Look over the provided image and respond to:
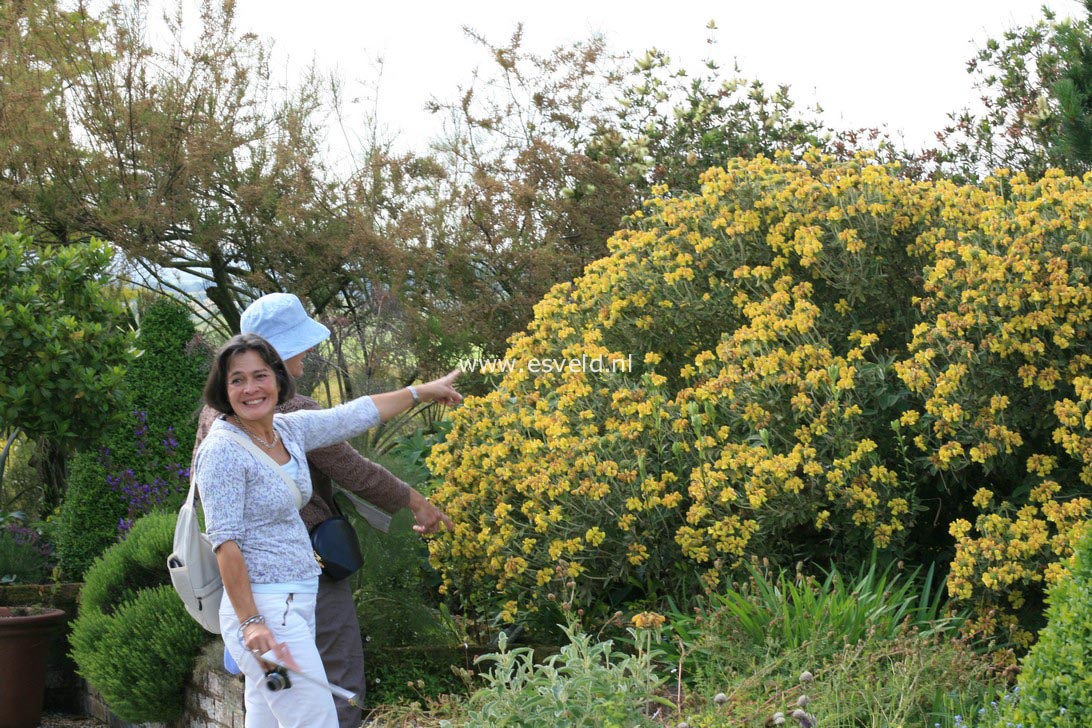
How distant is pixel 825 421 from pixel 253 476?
2188 mm

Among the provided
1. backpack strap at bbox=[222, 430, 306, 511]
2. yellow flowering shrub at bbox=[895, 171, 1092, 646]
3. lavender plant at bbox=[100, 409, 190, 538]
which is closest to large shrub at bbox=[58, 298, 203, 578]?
lavender plant at bbox=[100, 409, 190, 538]

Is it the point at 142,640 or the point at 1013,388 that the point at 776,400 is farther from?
the point at 142,640

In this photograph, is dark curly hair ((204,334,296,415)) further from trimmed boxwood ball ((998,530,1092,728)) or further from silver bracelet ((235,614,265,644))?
trimmed boxwood ball ((998,530,1092,728))

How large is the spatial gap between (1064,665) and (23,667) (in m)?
5.51

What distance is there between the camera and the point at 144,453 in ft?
23.7

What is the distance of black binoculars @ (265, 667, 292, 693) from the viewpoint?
9.98 ft

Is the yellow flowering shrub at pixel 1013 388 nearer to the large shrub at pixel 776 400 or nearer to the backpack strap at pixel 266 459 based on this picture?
the large shrub at pixel 776 400

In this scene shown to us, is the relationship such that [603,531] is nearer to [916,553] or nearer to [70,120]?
[916,553]

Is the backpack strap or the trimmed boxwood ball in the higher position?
the backpack strap

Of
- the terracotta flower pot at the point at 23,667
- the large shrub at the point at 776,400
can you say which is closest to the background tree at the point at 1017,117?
the large shrub at the point at 776,400

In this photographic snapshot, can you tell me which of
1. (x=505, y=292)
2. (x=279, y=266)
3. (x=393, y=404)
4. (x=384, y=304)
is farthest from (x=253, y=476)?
(x=279, y=266)

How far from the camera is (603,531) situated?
14.9 ft

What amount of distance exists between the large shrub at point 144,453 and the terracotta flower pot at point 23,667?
70 cm

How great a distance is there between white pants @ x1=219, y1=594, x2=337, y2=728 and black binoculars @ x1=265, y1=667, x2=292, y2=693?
0.02 m
